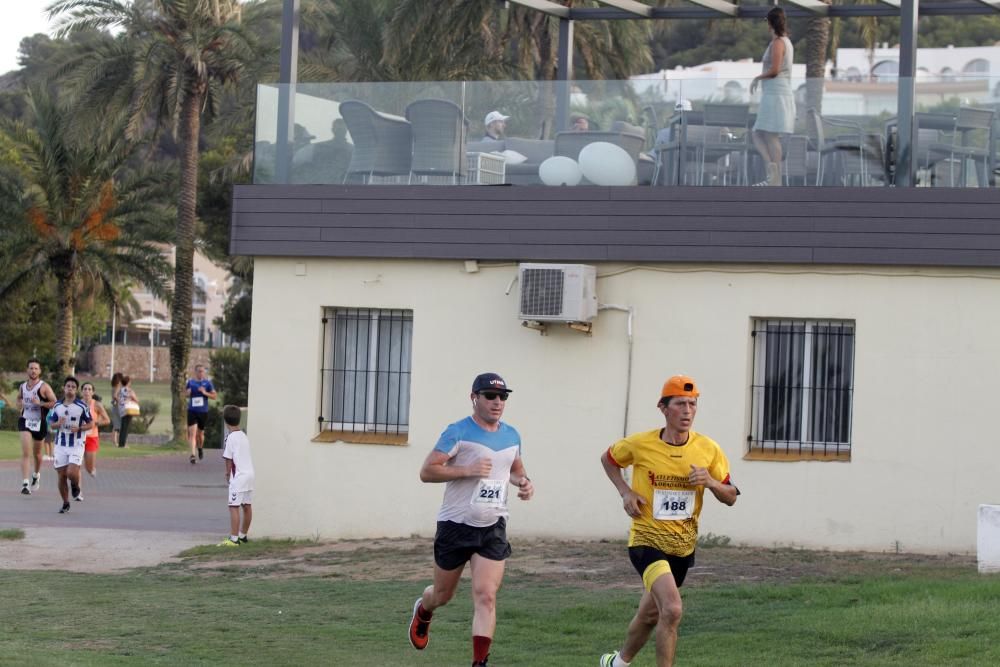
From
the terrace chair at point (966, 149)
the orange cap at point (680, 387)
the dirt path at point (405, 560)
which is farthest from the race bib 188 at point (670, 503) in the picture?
the terrace chair at point (966, 149)

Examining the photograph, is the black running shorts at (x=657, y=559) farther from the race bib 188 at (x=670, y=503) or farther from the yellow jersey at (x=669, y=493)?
the race bib 188 at (x=670, y=503)

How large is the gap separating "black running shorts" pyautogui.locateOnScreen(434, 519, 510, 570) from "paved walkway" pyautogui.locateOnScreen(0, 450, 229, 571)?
6352 millimetres

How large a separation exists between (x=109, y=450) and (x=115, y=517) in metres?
13.4

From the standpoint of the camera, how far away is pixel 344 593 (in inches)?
486

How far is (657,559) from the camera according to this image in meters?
8.32

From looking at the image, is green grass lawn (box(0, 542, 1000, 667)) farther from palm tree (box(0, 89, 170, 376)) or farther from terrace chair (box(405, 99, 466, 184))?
palm tree (box(0, 89, 170, 376))

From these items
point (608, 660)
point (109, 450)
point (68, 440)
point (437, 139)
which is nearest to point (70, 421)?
point (68, 440)

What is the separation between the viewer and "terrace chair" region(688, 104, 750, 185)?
14734 millimetres

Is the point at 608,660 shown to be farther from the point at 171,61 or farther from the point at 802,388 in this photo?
the point at 171,61

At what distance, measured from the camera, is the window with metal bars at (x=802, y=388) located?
14.4 metres

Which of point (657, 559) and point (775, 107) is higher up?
point (775, 107)

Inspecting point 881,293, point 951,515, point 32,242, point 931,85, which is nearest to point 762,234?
point 881,293

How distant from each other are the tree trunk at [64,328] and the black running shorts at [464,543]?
27.8m

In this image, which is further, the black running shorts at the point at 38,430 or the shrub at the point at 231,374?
the shrub at the point at 231,374
